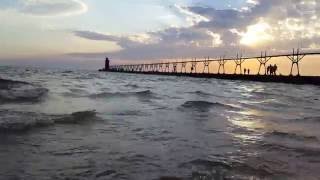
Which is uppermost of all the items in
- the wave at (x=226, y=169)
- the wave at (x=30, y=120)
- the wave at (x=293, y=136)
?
the wave at (x=30, y=120)

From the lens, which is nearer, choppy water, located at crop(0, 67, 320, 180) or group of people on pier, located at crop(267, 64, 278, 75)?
choppy water, located at crop(0, 67, 320, 180)

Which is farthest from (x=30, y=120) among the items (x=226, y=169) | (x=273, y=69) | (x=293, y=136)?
(x=273, y=69)

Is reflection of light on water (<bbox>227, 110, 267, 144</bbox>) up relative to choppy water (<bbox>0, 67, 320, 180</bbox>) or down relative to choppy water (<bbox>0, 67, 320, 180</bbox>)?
down

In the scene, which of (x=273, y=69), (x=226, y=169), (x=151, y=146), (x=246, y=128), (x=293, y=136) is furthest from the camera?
(x=273, y=69)

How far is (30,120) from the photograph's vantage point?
10641 mm

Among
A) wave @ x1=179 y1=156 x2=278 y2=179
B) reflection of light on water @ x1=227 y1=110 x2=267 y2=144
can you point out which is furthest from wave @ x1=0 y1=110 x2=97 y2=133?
wave @ x1=179 y1=156 x2=278 y2=179

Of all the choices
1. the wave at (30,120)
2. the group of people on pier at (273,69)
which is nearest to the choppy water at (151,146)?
the wave at (30,120)

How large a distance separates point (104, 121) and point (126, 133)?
2.11 meters

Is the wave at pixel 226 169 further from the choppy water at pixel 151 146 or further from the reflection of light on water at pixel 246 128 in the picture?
the reflection of light on water at pixel 246 128

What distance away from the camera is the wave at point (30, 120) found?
9578mm

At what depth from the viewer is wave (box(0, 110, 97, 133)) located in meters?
9.58

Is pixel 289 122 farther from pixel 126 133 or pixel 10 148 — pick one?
pixel 10 148

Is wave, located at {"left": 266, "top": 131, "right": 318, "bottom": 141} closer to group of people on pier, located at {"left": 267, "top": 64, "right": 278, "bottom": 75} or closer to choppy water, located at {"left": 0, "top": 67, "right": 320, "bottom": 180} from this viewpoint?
choppy water, located at {"left": 0, "top": 67, "right": 320, "bottom": 180}

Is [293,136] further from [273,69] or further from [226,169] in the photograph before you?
[273,69]
